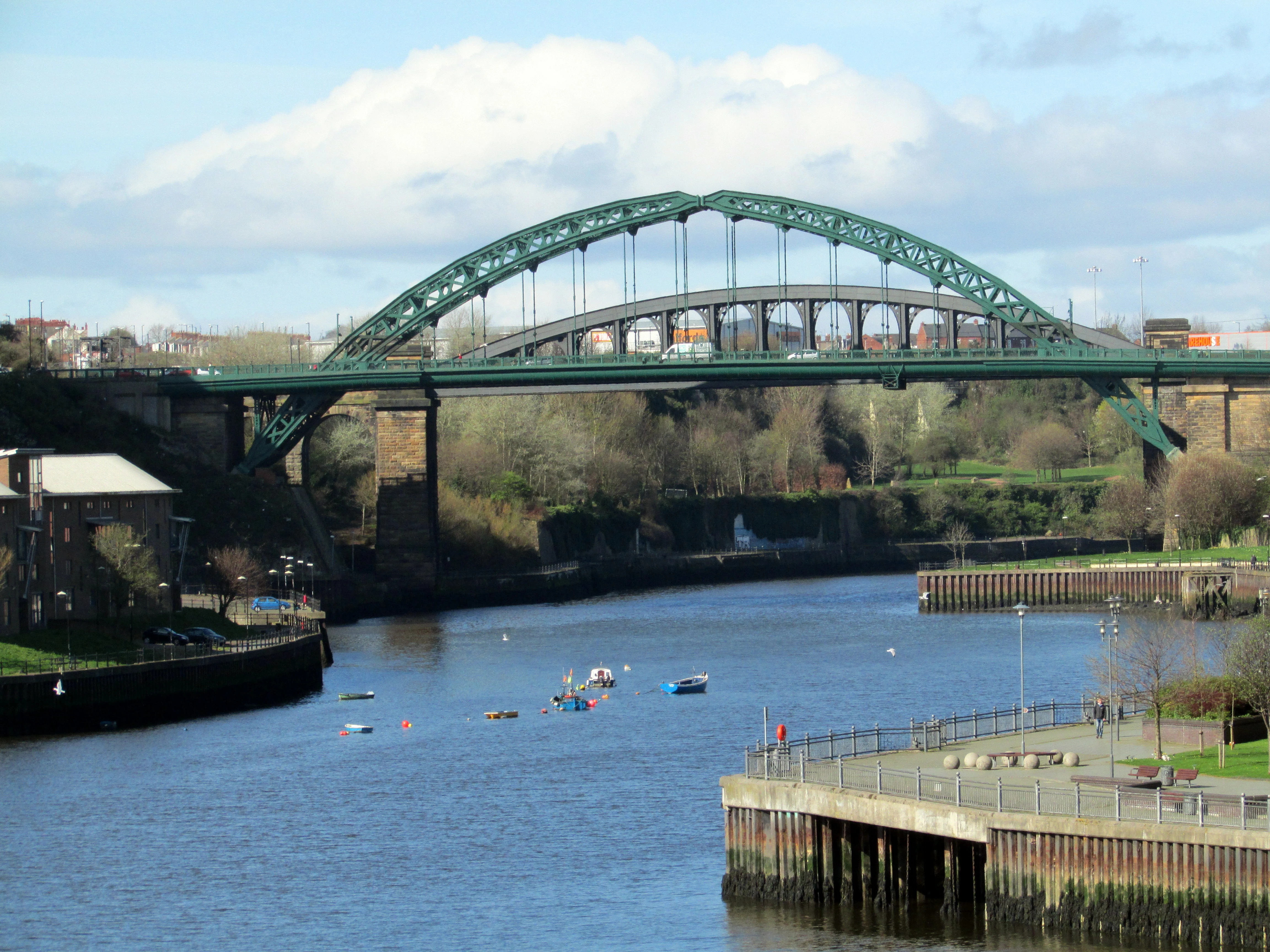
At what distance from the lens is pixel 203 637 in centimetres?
6944

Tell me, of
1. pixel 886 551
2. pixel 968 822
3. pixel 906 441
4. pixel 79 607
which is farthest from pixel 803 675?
pixel 906 441

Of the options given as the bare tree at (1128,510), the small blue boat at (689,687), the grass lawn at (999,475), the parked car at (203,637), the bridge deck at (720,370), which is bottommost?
the small blue boat at (689,687)

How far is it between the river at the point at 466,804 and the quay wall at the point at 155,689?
3.27 ft

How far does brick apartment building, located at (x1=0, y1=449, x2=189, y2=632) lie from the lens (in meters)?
64.2

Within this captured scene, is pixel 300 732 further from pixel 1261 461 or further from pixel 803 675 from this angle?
pixel 1261 461

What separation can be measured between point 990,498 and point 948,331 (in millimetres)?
29715

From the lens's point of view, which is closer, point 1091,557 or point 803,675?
point 803,675

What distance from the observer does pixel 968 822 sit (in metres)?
32.1

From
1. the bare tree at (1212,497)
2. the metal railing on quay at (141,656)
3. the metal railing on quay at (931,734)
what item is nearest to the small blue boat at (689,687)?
the metal railing on quay at (141,656)

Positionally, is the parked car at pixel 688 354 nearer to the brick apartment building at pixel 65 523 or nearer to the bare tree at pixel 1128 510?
the bare tree at pixel 1128 510

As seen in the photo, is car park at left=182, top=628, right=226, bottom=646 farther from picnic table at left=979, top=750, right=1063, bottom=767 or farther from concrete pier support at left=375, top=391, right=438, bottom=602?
picnic table at left=979, top=750, right=1063, bottom=767

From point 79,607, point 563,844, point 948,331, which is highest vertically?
point 948,331

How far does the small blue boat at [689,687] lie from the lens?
67188 mm

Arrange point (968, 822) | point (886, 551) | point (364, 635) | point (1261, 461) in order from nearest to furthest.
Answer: point (968, 822) → point (364, 635) → point (1261, 461) → point (886, 551)
